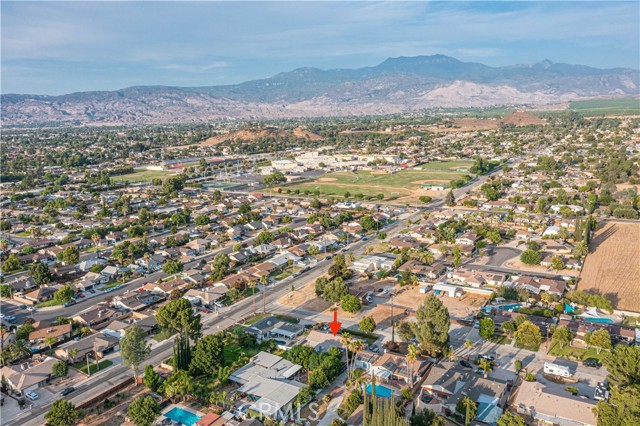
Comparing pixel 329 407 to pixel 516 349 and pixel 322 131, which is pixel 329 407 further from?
pixel 322 131

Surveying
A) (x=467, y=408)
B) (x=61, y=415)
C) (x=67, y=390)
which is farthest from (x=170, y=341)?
(x=467, y=408)

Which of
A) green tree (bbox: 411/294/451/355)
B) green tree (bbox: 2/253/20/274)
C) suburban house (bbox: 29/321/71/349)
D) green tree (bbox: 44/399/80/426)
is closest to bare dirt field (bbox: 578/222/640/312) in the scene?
green tree (bbox: 411/294/451/355)

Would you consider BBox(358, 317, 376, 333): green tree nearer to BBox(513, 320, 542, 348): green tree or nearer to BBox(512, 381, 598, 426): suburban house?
BBox(513, 320, 542, 348): green tree

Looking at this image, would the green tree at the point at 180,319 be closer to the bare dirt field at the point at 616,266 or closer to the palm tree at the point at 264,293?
the palm tree at the point at 264,293

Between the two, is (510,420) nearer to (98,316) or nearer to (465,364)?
(465,364)

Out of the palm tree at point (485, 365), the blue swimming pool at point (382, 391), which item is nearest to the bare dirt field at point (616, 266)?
the palm tree at point (485, 365)

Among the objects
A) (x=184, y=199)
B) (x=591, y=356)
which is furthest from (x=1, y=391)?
(x=184, y=199)
